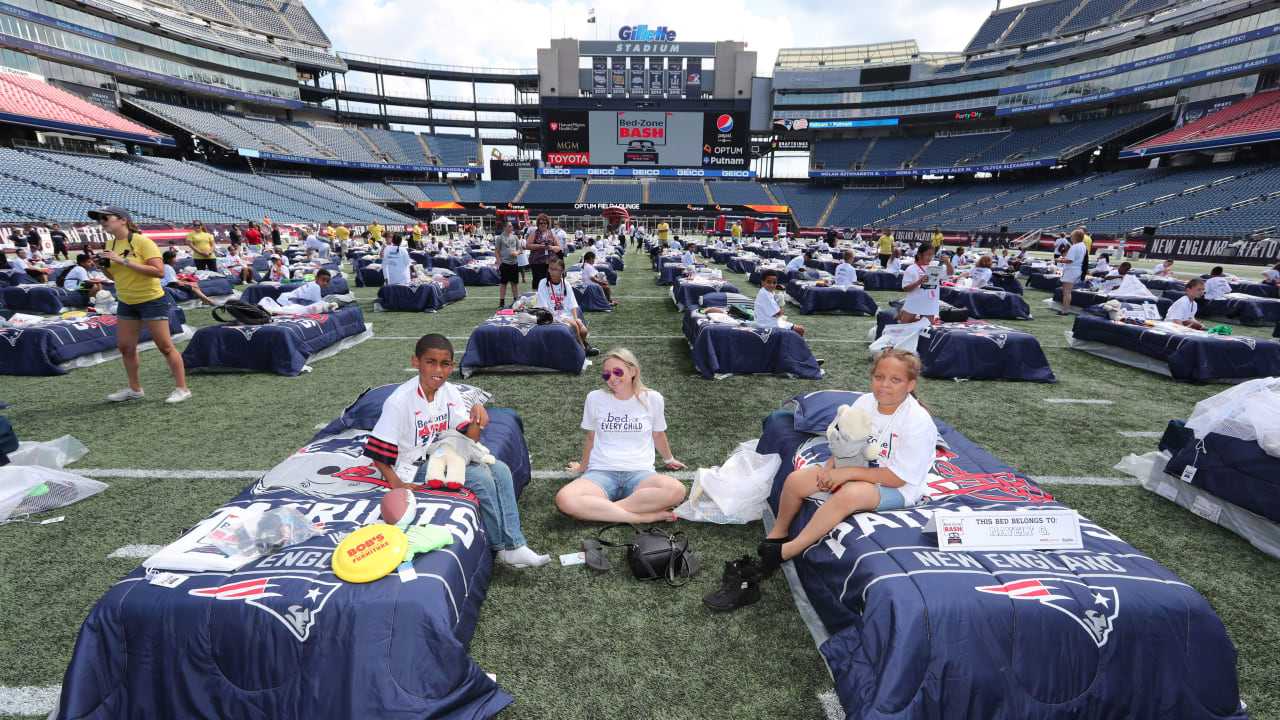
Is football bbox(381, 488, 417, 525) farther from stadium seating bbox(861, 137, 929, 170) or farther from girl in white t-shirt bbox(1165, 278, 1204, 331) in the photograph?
stadium seating bbox(861, 137, 929, 170)

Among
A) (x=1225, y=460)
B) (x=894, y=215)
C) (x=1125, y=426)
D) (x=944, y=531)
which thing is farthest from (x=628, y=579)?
(x=894, y=215)

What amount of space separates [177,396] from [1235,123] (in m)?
51.2

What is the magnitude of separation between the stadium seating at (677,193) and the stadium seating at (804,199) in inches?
324

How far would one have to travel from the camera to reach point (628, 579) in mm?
3523

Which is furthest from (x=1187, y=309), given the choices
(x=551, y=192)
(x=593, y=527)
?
(x=551, y=192)

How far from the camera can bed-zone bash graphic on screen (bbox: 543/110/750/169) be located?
173 feet

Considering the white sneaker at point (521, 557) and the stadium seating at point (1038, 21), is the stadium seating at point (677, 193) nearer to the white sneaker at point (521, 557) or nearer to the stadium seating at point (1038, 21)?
the stadium seating at point (1038, 21)

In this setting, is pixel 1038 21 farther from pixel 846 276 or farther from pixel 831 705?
pixel 831 705

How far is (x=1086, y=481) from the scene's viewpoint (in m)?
4.83


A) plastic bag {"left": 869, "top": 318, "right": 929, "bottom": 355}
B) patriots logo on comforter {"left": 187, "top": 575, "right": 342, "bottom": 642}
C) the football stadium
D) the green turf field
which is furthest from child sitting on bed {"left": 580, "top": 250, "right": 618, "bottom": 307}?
patriots logo on comforter {"left": 187, "top": 575, "right": 342, "bottom": 642}

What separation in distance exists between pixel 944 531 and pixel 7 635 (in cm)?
514

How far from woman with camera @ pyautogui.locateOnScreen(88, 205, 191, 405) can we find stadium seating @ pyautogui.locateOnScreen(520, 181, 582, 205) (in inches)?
2018

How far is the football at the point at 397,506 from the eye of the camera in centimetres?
289

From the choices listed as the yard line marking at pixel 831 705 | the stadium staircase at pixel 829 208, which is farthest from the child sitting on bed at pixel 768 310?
the stadium staircase at pixel 829 208
